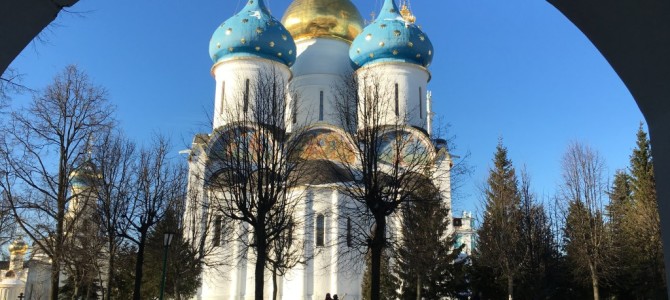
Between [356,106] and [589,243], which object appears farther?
[589,243]

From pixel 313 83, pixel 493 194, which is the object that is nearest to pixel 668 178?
pixel 493 194

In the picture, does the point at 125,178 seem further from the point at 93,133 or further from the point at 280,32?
the point at 280,32

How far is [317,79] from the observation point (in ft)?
121

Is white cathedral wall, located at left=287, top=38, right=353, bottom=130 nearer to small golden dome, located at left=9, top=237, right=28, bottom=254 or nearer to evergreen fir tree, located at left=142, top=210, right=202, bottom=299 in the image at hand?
evergreen fir tree, located at left=142, top=210, right=202, bottom=299

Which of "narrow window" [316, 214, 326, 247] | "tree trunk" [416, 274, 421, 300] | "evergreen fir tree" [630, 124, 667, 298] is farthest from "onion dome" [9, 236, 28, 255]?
"evergreen fir tree" [630, 124, 667, 298]

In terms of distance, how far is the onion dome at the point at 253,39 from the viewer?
33312mm

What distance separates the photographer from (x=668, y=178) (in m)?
3.35

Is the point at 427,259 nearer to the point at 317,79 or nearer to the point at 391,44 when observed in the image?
the point at 391,44

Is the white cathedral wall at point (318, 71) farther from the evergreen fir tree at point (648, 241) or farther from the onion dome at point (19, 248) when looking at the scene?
the onion dome at point (19, 248)

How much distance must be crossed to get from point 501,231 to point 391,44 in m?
14.0

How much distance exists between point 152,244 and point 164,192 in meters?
5.52

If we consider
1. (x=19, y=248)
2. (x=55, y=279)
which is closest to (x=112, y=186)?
(x=55, y=279)

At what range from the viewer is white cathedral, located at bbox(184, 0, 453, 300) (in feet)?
93.6

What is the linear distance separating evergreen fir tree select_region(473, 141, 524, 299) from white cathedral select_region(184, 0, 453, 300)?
272cm
